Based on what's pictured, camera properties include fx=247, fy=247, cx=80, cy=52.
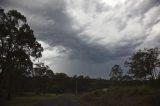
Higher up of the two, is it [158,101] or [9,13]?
[9,13]

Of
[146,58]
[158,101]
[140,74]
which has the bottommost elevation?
[158,101]

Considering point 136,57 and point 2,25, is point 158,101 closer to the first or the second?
point 2,25

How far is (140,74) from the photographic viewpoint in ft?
233

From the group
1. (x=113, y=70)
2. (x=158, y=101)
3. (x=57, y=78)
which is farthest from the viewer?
(x=57, y=78)

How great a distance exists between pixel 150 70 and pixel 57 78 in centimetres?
8307

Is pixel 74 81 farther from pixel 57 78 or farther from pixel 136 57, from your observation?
pixel 136 57

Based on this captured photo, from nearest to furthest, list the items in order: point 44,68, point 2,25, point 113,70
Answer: point 2,25, point 44,68, point 113,70

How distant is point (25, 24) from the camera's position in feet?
140

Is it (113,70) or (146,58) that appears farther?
(113,70)

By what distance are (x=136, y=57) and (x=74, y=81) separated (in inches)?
3040

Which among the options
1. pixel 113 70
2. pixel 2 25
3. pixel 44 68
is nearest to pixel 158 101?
pixel 2 25

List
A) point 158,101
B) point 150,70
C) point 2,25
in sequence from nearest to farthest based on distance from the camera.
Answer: point 158,101
point 2,25
point 150,70

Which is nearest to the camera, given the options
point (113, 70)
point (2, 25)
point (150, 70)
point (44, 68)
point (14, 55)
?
point (2, 25)

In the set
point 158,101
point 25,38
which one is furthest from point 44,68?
point 158,101
